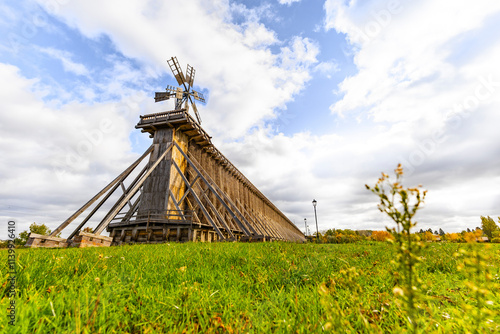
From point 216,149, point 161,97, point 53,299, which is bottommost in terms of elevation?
point 53,299

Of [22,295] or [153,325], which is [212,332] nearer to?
[153,325]

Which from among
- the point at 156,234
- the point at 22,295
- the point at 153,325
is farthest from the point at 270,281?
the point at 156,234

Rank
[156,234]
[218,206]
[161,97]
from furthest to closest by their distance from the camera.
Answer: [161,97] < [218,206] < [156,234]

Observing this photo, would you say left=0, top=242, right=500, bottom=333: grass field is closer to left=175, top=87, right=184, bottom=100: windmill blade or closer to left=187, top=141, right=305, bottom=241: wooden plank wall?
left=187, top=141, right=305, bottom=241: wooden plank wall

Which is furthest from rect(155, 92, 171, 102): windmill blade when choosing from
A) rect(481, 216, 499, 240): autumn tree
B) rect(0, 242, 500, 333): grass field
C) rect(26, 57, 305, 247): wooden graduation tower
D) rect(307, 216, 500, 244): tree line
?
rect(481, 216, 499, 240): autumn tree

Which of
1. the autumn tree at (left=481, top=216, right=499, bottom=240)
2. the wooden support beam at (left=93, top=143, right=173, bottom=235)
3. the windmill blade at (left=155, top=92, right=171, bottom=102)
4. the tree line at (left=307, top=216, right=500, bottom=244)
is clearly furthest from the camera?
the autumn tree at (left=481, top=216, right=499, bottom=240)

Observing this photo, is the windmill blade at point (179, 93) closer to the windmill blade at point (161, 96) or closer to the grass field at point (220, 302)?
the windmill blade at point (161, 96)

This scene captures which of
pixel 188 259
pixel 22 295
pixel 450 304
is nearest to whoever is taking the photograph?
pixel 22 295

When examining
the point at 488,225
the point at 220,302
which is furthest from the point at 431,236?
the point at 488,225

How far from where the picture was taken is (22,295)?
2496mm

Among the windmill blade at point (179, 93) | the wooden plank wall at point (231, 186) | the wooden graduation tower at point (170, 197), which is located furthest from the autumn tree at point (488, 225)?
the windmill blade at point (179, 93)

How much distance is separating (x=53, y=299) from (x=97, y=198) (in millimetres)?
14188

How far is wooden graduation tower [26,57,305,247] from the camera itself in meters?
13.7

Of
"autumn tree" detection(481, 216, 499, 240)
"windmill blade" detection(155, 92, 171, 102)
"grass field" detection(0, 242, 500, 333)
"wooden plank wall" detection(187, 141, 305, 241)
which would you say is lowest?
"grass field" detection(0, 242, 500, 333)
